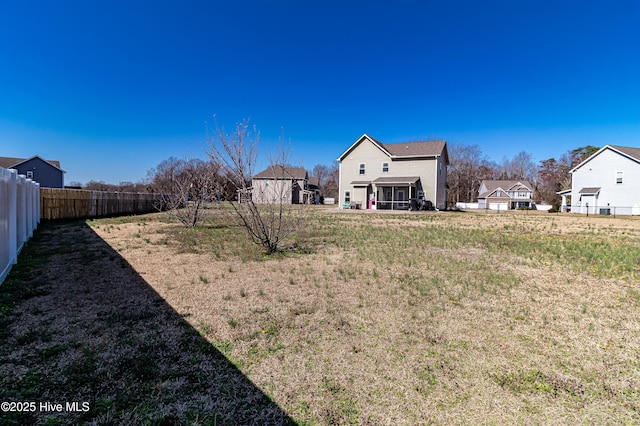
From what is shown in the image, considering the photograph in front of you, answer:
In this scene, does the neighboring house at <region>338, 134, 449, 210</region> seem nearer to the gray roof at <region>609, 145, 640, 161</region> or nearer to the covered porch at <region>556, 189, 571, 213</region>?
the covered porch at <region>556, 189, 571, 213</region>

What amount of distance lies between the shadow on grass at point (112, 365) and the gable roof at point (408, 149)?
2824 cm

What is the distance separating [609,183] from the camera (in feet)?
99.2

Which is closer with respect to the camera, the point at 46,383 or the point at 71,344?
the point at 46,383

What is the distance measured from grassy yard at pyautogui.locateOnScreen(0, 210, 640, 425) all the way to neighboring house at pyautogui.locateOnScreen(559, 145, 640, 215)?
3127 centimetres

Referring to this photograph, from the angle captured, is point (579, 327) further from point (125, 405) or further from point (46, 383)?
point (46, 383)

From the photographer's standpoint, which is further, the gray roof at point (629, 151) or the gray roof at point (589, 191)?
the gray roof at point (589, 191)

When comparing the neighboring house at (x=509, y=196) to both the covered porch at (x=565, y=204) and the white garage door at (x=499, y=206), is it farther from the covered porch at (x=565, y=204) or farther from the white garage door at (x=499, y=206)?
the covered porch at (x=565, y=204)

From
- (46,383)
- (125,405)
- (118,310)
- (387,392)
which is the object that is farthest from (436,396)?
(118,310)

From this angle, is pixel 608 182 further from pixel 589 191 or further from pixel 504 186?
pixel 504 186

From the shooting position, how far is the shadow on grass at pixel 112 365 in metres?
2.17

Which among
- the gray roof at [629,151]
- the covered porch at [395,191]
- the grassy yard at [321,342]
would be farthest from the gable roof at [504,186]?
the grassy yard at [321,342]

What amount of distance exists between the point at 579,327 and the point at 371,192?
27.4m

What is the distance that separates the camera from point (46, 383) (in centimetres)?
243

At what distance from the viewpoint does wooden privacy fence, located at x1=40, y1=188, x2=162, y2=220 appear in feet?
48.5
